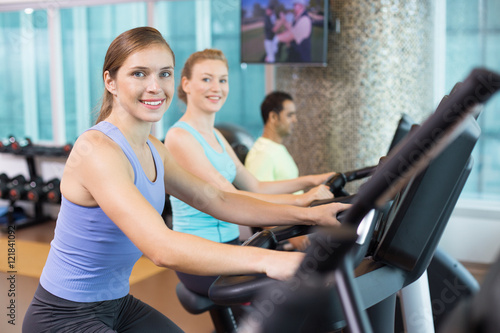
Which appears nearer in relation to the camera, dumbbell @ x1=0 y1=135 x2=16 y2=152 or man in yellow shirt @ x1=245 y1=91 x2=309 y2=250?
man in yellow shirt @ x1=245 y1=91 x2=309 y2=250

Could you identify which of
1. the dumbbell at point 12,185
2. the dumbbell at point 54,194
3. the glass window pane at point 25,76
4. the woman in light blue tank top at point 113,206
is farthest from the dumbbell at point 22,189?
the woman in light blue tank top at point 113,206

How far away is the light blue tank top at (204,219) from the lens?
213 cm

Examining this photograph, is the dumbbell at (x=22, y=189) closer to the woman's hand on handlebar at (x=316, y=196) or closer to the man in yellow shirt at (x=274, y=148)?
the man in yellow shirt at (x=274, y=148)

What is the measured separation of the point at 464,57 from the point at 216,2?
7.22 ft

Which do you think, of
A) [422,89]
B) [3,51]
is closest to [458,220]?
[422,89]

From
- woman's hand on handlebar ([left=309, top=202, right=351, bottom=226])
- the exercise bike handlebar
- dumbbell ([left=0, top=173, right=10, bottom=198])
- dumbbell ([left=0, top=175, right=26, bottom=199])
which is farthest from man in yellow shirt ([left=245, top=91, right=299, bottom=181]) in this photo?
dumbbell ([left=0, top=173, right=10, bottom=198])

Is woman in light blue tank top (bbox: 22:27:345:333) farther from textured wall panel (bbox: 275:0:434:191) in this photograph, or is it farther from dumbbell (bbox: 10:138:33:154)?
dumbbell (bbox: 10:138:33:154)

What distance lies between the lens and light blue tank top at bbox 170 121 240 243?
7.00 feet

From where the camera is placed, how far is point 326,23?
3.65 metres

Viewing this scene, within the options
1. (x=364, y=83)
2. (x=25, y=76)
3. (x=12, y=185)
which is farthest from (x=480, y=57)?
(x=25, y=76)

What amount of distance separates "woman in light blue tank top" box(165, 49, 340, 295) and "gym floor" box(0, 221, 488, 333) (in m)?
0.97

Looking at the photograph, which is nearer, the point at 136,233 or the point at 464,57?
the point at 136,233

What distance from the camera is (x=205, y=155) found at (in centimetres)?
214

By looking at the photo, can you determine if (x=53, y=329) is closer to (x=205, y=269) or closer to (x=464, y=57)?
(x=205, y=269)
